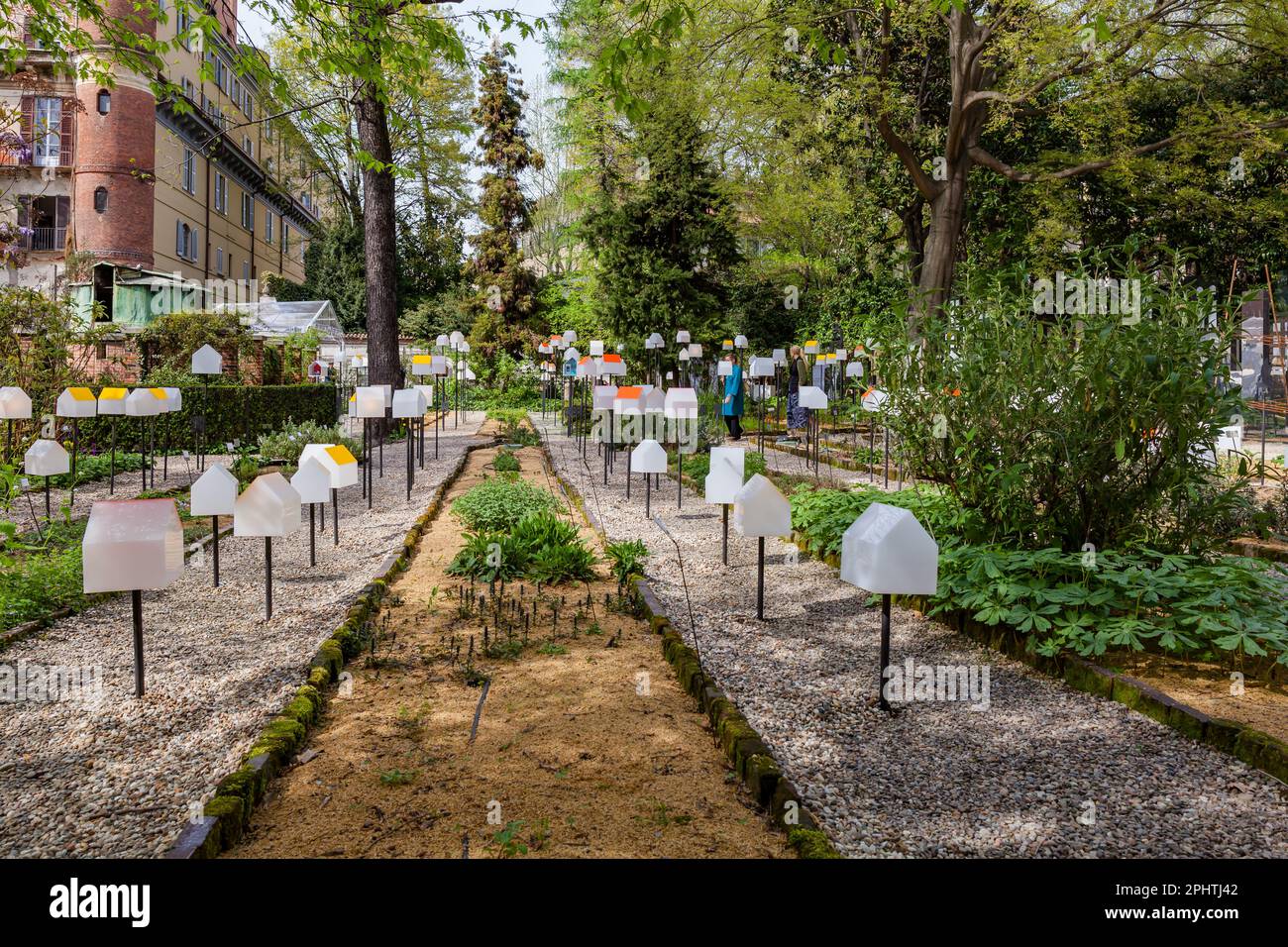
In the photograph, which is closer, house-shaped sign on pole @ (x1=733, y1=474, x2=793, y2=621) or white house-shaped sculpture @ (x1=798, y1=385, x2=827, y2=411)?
house-shaped sign on pole @ (x1=733, y1=474, x2=793, y2=621)

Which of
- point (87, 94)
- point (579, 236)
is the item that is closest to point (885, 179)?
point (579, 236)

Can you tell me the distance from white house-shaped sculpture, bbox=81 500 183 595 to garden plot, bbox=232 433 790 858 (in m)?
1.06

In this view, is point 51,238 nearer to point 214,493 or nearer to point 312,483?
point 312,483

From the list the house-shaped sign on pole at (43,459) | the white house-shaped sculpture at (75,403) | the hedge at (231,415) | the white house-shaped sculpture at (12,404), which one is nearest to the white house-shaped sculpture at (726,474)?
the house-shaped sign on pole at (43,459)

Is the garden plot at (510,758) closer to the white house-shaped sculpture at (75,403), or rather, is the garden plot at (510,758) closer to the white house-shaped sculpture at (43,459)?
the white house-shaped sculpture at (43,459)

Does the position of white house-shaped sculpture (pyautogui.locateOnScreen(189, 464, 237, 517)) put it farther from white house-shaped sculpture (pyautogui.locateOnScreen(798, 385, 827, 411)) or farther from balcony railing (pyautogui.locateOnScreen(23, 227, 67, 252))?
balcony railing (pyautogui.locateOnScreen(23, 227, 67, 252))

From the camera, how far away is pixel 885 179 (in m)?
21.6

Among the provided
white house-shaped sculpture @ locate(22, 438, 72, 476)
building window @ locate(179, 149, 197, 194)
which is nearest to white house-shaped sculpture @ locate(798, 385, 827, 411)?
white house-shaped sculpture @ locate(22, 438, 72, 476)

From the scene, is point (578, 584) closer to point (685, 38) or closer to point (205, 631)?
point (205, 631)

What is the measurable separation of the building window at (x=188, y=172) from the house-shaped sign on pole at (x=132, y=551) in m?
34.4

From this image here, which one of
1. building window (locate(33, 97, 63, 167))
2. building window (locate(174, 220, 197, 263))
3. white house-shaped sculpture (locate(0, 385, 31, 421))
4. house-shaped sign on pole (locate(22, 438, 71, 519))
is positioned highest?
building window (locate(33, 97, 63, 167))

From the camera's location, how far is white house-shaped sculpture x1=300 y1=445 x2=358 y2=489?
692 centimetres

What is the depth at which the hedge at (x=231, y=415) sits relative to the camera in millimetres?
14055

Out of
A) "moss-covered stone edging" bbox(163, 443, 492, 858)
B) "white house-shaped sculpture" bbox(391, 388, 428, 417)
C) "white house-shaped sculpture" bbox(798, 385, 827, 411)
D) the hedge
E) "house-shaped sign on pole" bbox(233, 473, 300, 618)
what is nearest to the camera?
"moss-covered stone edging" bbox(163, 443, 492, 858)
